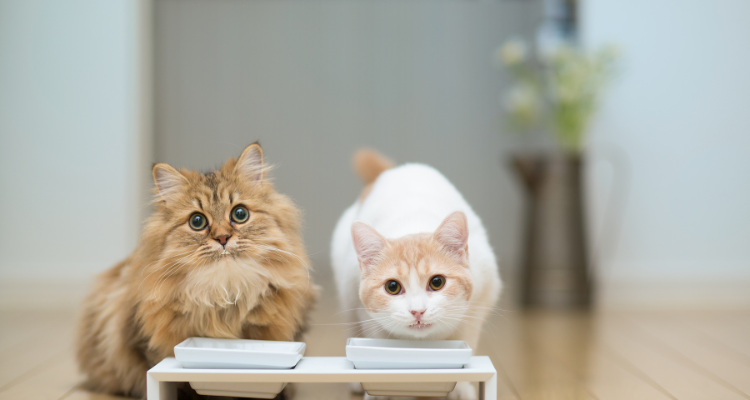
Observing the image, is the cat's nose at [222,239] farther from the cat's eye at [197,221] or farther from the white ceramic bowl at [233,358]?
the white ceramic bowl at [233,358]

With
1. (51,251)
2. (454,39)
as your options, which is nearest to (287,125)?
(454,39)

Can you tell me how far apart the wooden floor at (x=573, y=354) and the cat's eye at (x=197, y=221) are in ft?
1.61

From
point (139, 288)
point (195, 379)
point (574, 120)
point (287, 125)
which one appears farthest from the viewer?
point (287, 125)

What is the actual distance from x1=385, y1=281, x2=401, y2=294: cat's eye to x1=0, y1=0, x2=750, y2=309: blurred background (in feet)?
4.81

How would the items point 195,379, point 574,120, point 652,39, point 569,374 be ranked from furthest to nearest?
point 652,39 → point 574,120 → point 569,374 → point 195,379

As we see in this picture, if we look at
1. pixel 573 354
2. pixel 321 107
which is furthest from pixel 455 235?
pixel 321 107

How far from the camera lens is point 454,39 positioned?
3764mm

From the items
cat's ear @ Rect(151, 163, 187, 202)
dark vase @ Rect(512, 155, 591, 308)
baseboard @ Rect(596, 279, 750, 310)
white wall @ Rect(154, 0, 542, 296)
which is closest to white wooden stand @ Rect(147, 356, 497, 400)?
cat's ear @ Rect(151, 163, 187, 202)

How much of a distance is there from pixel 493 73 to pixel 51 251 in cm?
292

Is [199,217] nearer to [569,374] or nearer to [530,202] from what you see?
[569,374]

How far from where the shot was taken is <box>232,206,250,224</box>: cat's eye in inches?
44.8

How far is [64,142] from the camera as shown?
9.82ft

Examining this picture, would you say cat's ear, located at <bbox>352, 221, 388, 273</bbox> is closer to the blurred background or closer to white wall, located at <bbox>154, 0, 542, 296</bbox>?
the blurred background

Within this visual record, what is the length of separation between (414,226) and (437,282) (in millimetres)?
209
